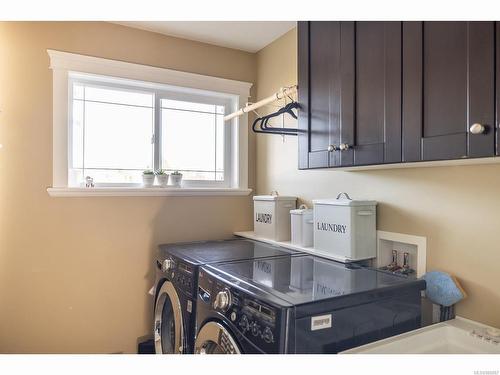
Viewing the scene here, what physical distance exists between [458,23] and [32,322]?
2.49m

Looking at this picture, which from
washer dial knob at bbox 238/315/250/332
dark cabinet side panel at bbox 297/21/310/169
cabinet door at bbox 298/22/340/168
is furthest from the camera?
dark cabinet side panel at bbox 297/21/310/169

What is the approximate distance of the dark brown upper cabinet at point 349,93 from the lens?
125 cm

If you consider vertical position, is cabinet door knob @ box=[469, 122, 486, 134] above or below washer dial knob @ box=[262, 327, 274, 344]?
above

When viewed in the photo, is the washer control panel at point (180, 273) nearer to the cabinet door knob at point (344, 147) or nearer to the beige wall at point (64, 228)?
the beige wall at point (64, 228)

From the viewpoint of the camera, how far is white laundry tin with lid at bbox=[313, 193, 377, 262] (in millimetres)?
1658

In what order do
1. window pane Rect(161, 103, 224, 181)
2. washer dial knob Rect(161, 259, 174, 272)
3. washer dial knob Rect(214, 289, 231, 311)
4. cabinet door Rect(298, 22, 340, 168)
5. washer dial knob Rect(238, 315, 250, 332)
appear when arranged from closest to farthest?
washer dial knob Rect(238, 315, 250, 332) → washer dial knob Rect(214, 289, 231, 311) → cabinet door Rect(298, 22, 340, 168) → washer dial knob Rect(161, 259, 174, 272) → window pane Rect(161, 103, 224, 181)

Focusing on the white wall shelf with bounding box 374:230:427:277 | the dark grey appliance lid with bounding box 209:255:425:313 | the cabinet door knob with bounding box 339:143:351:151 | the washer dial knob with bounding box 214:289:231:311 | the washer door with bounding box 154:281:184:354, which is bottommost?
the washer door with bounding box 154:281:184:354

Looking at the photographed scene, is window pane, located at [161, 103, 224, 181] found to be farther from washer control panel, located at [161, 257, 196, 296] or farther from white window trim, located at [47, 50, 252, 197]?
washer control panel, located at [161, 257, 196, 296]

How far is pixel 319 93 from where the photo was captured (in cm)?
158

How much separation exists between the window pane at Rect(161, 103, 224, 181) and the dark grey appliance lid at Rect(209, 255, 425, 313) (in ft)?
3.40

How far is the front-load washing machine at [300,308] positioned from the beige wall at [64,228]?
2.95 feet

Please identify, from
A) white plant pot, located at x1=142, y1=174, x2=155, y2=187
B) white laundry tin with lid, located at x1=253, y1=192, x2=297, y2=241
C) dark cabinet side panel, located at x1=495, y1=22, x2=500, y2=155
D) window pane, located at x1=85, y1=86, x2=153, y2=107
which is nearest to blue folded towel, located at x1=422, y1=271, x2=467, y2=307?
dark cabinet side panel, located at x1=495, y1=22, x2=500, y2=155

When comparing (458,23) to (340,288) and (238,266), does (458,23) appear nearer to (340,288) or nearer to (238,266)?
(340,288)

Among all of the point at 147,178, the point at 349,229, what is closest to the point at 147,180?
the point at 147,178
